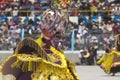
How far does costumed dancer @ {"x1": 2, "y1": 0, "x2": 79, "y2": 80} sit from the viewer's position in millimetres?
7508

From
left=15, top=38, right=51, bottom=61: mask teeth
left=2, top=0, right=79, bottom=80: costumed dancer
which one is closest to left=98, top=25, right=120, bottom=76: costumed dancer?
left=2, top=0, right=79, bottom=80: costumed dancer

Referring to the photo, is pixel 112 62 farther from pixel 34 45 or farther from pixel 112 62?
pixel 34 45

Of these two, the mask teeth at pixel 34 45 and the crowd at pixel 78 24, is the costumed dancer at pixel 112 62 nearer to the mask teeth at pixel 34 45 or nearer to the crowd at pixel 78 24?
the crowd at pixel 78 24

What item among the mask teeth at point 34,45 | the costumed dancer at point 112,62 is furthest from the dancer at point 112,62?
the mask teeth at point 34,45

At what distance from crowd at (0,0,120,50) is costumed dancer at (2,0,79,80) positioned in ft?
30.9

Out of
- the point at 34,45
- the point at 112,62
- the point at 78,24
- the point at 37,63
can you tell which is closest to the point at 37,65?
the point at 37,63

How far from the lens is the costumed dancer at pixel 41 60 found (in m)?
7.51

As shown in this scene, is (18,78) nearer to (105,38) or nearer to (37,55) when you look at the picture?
(37,55)

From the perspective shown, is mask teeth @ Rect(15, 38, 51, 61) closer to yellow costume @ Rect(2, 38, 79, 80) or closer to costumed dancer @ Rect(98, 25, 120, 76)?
yellow costume @ Rect(2, 38, 79, 80)

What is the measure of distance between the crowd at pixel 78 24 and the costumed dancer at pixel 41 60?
371 inches

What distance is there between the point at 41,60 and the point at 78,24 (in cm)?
1621

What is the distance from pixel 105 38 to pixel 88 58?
134cm

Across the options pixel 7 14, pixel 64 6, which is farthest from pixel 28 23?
pixel 64 6

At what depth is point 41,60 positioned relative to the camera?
7520 millimetres
